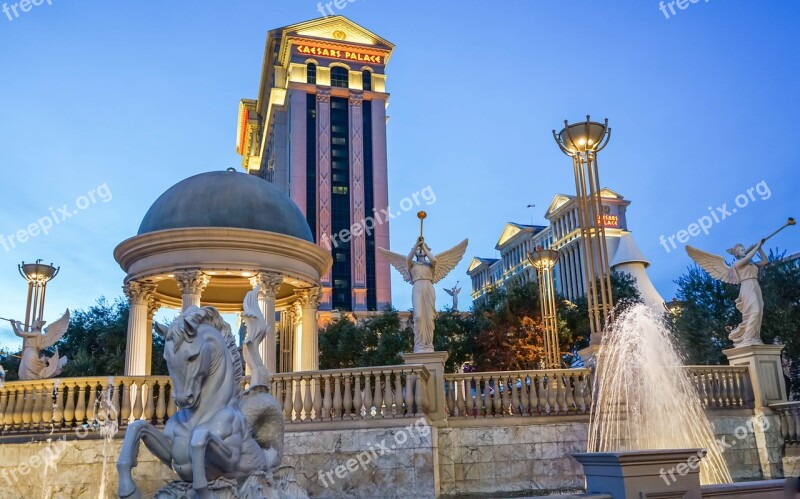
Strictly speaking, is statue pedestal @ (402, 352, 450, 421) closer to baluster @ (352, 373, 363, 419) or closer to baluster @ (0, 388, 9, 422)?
baluster @ (352, 373, 363, 419)

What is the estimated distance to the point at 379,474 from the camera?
40.8 feet

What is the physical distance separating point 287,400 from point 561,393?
6.02 metres

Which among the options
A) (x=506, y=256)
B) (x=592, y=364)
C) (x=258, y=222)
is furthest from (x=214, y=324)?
(x=506, y=256)

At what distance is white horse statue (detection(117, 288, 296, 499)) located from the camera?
5.12 metres

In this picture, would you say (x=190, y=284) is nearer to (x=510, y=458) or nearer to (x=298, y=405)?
(x=298, y=405)

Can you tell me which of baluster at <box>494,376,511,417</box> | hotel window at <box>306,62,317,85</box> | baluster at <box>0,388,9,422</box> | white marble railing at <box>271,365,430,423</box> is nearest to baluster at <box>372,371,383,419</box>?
white marble railing at <box>271,365,430,423</box>

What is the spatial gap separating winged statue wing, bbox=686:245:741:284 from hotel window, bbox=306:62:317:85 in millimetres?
76747

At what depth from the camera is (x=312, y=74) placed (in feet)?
290

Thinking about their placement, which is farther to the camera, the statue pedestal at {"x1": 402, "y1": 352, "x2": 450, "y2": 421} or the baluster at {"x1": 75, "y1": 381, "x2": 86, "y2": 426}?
the statue pedestal at {"x1": 402, "y1": 352, "x2": 450, "y2": 421}

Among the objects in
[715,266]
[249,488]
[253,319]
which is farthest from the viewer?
[715,266]

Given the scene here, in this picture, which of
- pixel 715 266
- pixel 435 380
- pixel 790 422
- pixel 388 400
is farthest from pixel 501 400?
pixel 715 266

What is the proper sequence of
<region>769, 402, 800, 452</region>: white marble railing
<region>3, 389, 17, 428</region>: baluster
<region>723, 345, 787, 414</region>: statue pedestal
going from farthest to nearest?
<region>723, 345, 787, 414</region>: statue pedestal < <region>769, 402, 800, 452</region>: white marble railing < <region>3, 389, 17, 428</region>: baluster

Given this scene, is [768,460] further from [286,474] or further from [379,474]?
[286,474]

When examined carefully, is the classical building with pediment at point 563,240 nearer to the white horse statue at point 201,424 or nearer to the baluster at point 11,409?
the baluster at point 11,409
